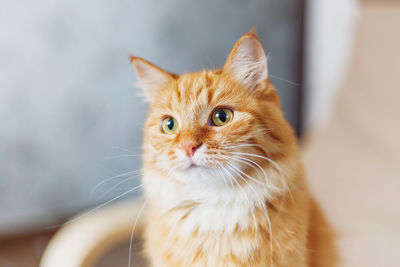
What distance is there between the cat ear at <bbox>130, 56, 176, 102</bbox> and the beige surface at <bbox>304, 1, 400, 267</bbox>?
63cm

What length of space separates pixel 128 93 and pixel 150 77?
0.63m

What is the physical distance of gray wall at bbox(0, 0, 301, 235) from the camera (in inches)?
54.6

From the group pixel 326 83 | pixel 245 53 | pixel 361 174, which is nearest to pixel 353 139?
pixel 361 174

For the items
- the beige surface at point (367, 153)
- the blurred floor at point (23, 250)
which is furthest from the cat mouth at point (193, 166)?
the blurred floor at point (23, 250)

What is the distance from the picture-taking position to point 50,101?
1643mm

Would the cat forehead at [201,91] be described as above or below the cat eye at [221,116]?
above

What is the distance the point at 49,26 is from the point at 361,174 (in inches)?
54.2

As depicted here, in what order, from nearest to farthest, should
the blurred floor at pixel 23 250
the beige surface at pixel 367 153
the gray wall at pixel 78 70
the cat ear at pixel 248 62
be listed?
the cat ear at pixel 248 62
the beige surface at pixel 367 153
the blurred floor at pixel 23 250
the gray wall at pixel 78 70

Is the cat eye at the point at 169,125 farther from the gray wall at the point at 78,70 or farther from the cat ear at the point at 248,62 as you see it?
the gray wall at the point at 78,70

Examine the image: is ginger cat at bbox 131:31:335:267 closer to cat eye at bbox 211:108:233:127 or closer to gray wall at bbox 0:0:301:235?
cat eye at bbox 211:108:233:127

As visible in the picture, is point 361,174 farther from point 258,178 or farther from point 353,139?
point 258,178

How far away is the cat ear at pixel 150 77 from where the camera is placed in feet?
2.43

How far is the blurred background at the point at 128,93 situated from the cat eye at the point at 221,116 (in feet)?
1.60

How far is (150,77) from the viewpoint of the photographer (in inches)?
31.4
